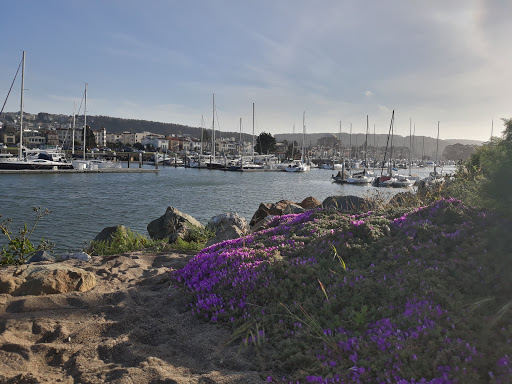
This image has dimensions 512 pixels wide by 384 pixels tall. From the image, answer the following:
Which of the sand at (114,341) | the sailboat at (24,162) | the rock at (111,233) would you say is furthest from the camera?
Answer: the sailboat at (24,162)

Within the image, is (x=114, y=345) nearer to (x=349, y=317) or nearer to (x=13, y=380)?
(x=13, y=380)

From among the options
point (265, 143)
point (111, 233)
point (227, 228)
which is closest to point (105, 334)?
point (227, 228)

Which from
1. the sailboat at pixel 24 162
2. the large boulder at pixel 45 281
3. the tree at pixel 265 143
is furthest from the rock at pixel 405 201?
the tree at pixel 265 143

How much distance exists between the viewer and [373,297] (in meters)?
4.35

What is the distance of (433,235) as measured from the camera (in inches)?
215

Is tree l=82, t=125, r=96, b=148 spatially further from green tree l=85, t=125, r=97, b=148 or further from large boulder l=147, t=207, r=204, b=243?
large boulder l=147, t=207, r=204, b=243

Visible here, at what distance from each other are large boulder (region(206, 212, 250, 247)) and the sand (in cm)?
412

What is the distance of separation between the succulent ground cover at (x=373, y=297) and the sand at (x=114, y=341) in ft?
0.94

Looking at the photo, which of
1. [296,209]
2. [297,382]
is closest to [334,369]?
[297,382]

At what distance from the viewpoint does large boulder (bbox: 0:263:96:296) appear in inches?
210

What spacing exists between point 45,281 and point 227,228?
5467mm

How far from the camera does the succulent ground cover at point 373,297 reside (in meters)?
3.22

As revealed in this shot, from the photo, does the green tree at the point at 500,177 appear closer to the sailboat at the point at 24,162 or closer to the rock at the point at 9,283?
the rock at the point at 9,283

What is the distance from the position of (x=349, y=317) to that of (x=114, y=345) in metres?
2.47
